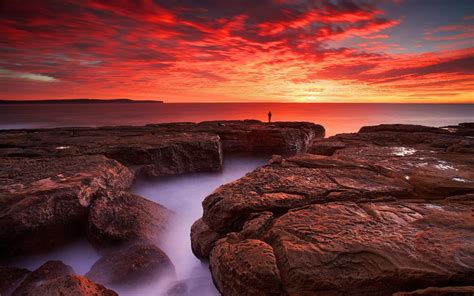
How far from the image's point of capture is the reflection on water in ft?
11.4

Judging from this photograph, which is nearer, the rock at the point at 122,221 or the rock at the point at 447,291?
the rock at the point at 447,291

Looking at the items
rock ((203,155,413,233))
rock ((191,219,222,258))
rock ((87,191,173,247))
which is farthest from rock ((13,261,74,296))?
rock ((203,155,413,233))

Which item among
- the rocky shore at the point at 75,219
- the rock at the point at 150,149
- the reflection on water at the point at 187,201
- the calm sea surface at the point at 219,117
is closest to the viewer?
the rocky shore at the point at 75,219

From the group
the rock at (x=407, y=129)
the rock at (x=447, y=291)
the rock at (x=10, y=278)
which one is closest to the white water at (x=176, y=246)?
the rock at (x=10, y=278)

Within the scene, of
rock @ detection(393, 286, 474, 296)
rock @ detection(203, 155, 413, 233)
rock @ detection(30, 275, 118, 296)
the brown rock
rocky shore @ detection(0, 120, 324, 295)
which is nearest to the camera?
rock @ detection(393, 286, 474, 296)

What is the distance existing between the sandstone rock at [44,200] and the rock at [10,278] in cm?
39

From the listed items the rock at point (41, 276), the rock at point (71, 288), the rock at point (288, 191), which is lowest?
the rock at point (41, 276)

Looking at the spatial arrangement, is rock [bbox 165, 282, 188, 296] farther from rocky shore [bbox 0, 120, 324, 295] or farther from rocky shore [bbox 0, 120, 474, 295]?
rocky shore [bbox 0, 120, 324, 295]

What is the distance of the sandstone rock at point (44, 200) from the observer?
11.6 ft

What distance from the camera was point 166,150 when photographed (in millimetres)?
6844

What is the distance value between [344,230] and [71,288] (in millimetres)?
2533

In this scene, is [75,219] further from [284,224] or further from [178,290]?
[284,224]

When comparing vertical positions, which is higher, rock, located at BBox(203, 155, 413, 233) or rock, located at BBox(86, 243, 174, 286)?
rock, located at BBox(203, 155, 413, 233)

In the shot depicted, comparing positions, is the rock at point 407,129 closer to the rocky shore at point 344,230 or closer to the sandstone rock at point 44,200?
the rocky shore at point 344,230
